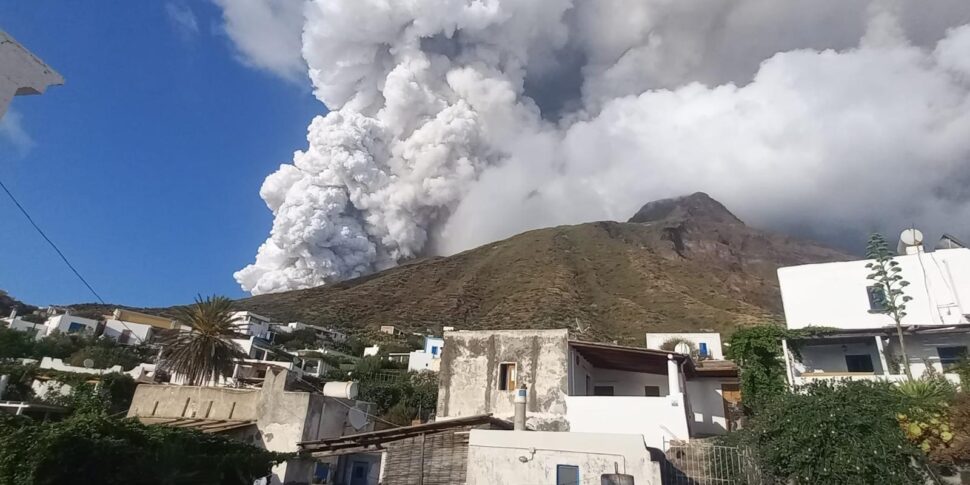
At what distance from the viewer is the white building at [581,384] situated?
1823 cm

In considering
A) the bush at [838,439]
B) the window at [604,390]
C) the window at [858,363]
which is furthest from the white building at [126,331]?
the window at [858,363]

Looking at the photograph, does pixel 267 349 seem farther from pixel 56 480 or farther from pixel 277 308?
pixel 56 480

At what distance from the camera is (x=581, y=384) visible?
22.2 metres

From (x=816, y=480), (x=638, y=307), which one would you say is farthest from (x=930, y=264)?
(x=638, y=307)

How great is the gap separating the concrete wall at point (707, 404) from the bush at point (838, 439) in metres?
9.89

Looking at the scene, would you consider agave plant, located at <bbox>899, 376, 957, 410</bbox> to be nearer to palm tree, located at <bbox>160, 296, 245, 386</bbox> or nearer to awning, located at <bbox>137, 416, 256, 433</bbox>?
awning, located at <bbox>137, 416, 256, 433</bbox>

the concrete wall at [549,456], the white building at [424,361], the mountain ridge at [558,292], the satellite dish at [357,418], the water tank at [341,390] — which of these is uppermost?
the mountain ridge at [558,292]

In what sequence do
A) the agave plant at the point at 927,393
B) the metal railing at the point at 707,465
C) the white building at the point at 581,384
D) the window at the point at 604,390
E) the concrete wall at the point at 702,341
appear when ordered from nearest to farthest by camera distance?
Result: the metal railing at the point at 707,465 → the agave plant at the point at 927,393 → the white building at the point at 581,384 → the window at the point at 604,390 → the concrete wall at the point at 702,341

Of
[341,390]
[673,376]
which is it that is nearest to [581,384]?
[673,376]

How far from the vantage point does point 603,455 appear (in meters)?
12.4

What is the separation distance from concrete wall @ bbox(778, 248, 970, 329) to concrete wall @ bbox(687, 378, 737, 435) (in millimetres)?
4433

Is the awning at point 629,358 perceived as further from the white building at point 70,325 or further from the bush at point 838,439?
the white building at point 70,325

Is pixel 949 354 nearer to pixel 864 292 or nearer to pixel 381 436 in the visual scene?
pixel 864 292

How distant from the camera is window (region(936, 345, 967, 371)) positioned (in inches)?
735
